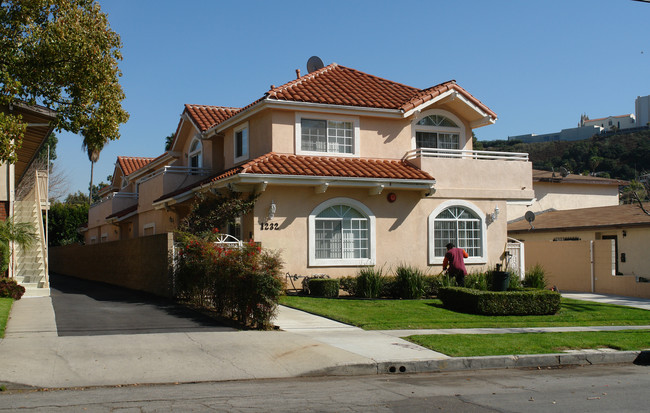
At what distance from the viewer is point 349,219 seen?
20500 mm

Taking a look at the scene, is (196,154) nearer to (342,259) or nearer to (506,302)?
(342,259)

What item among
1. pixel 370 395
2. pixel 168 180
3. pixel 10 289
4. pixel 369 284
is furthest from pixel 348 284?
pixel 370 395

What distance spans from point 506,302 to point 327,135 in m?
8.14

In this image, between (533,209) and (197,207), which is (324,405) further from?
(533,209)

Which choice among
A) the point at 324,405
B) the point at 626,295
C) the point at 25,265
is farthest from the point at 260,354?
the point at 626,295

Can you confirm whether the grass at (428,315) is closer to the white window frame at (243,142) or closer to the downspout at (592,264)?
the downspout at (592,264)

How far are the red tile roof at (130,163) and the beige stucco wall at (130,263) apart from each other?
18.5 feet

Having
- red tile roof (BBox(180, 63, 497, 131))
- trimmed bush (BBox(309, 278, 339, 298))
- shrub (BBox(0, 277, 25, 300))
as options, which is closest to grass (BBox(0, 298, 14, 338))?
shrub (BBox(0, 277, 25, 300))

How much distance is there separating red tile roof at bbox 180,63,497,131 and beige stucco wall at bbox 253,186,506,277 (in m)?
2.95

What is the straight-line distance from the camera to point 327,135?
69.5ft

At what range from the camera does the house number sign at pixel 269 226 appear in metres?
19.2

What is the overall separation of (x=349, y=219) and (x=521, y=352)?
32.2 feet

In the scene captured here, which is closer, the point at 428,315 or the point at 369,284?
the point at 428,315

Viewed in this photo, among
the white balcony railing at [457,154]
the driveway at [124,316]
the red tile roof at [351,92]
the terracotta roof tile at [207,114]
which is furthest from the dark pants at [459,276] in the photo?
the terracotta roof tile at [207,114]
